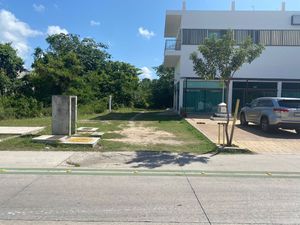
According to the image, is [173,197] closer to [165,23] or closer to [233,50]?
[233,50]

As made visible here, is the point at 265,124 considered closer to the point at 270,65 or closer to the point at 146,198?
the point at 146,198

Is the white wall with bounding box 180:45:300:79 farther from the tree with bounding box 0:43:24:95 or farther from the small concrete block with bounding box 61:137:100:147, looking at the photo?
the tree with bounding box 0:43:24:95

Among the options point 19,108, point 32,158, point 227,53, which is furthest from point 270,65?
point 32,158

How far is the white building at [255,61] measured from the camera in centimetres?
3419

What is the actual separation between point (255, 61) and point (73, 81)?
17676 millimetres

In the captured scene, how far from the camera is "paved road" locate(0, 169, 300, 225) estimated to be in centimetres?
595

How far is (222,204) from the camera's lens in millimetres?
6789

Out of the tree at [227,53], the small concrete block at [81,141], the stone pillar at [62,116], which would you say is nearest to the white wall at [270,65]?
the stone pillar at [62,116]

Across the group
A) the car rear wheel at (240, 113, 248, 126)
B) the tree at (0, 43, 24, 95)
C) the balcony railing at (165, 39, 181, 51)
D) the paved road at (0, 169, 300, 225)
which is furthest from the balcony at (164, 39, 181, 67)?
the paved road at (0, 169, 300, 225)

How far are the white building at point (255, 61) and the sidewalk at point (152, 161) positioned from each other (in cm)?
2237

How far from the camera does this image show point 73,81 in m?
41.3

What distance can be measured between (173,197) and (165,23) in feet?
111

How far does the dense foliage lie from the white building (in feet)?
31.2

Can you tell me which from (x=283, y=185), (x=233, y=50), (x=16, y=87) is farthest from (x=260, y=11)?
(x=283, y=185)
